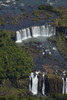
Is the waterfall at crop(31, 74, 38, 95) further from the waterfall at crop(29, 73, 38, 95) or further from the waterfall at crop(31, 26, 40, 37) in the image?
the waterfall at crop(31, 26, 40, 37)

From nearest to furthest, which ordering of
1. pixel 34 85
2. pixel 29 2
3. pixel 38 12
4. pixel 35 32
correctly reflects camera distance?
pixel 34 85
pixel 35 32
pixel 38 12
pixel 29 2

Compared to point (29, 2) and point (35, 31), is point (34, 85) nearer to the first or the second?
point (35, 31)

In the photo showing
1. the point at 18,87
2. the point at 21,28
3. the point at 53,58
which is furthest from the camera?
the point at 21,28

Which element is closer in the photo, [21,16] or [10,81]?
[10,81]

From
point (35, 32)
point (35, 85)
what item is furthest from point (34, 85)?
point (35, 32)

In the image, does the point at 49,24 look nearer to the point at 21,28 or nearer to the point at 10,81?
the point at 21,28

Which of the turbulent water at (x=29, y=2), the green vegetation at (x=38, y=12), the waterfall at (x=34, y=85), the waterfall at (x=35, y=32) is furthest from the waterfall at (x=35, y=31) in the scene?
the waterfall at (x=34, y=85)

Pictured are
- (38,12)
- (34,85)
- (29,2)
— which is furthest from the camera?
(29,2)

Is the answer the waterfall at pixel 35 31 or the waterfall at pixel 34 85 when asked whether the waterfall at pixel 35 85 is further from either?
the waterfall at pixel 35 31

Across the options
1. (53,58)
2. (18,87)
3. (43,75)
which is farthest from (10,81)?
(53,58)
